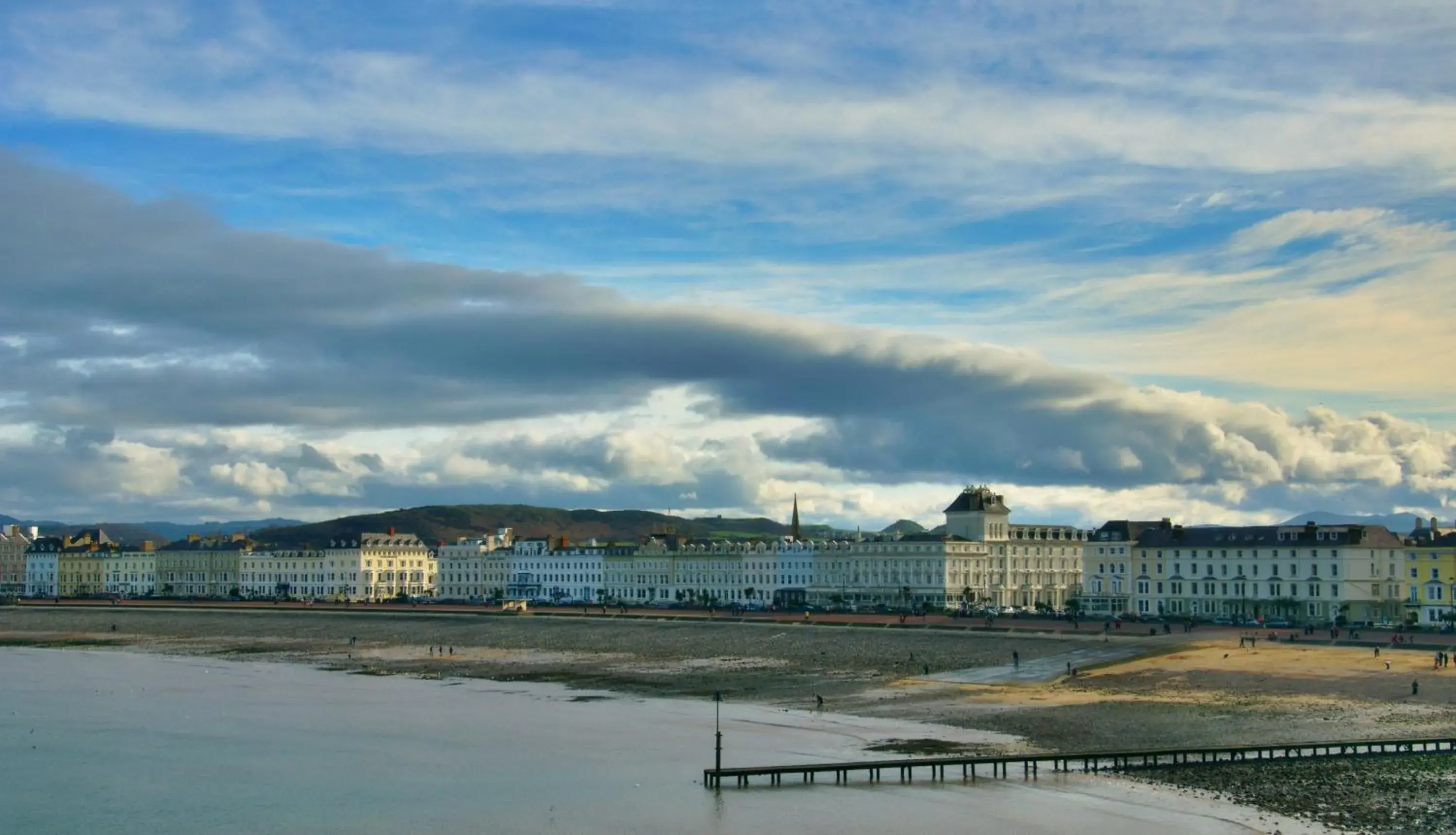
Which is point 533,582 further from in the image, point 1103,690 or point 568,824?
point 568,824

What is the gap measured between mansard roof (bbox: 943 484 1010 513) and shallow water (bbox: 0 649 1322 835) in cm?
7786

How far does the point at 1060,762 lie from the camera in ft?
146

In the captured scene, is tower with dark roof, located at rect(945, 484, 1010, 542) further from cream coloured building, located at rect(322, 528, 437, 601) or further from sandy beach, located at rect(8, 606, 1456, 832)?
cream coloured building, located at rect(322, 528, 437, 601)

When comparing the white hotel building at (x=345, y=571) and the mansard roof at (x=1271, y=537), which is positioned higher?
the mansard roof at (x=1271, y=537)

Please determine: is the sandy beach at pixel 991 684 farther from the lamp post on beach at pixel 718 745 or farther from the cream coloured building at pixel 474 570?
the cream coloured building at pixel 474 570

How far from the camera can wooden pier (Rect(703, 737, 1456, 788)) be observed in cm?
4300

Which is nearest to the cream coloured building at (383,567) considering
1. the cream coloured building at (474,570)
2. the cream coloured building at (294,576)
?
the cream coloured building at (294,576)

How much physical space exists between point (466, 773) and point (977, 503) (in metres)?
99.3

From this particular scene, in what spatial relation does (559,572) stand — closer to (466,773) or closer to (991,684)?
(991,684)

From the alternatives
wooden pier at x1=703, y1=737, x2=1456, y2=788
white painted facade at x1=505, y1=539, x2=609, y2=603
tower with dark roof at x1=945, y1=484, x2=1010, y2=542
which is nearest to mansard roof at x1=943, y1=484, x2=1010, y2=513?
tower with dark roof at x1=945, y1=484, x2=1010, y2=542

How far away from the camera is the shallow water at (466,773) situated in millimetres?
38250

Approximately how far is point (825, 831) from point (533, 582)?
143524 mm

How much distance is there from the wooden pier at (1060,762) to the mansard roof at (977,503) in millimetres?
94077

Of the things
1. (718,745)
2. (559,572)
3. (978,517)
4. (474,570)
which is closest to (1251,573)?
(978,517)
